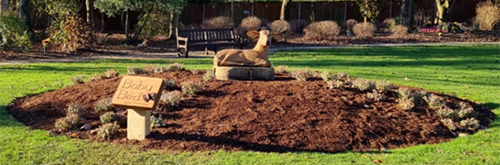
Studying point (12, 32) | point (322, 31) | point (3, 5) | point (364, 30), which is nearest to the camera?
point (12, 32)

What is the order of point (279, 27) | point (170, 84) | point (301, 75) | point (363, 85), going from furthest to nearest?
point (279, 27) < point (301, 75) < point (363, 85) < point (170, 84)

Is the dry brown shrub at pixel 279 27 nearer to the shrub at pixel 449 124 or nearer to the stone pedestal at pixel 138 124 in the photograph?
the shrub at pixel 449 124

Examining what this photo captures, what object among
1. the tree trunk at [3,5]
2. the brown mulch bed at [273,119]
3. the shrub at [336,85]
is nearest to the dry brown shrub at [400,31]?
the tree trunk at [3,5]

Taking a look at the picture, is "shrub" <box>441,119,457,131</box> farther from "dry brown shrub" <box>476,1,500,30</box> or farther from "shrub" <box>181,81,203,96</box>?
"dry brown shrub" <box>476,1,500,30</box>

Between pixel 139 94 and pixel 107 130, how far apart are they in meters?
0.73

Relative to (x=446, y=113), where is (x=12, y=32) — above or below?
above

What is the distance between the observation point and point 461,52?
2169 cm

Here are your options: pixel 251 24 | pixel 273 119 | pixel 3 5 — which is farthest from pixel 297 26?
pixel 273 119

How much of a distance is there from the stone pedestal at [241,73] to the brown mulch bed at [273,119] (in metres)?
0.22

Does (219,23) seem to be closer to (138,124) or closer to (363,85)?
(363,85)

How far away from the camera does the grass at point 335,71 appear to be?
6.83 m

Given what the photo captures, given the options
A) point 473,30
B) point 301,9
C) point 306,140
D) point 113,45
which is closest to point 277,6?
point 301,9

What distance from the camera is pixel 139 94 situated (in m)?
7.34

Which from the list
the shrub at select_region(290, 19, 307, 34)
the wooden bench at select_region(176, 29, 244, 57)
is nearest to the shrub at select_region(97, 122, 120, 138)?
the wooden bench at select_region(176, 29, 244, 57)
